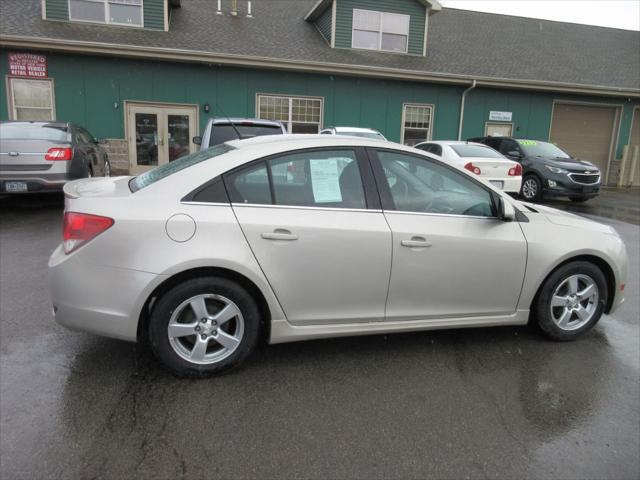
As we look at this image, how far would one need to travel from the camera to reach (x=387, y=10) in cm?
1684

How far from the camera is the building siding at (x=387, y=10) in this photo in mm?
16547

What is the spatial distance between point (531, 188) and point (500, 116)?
5896 millimetres

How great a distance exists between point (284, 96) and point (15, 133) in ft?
28.1

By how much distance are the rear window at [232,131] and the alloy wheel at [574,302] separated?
5.38 m

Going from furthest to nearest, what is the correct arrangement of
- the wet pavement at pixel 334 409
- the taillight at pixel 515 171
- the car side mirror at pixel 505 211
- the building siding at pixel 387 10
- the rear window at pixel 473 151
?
the building siding at pixel 387 10 < the rear window at pixel 473 151 < the taillight at pixel 515 171 < the car side mirror at pixel 505 211 < the wet pavement at pixel 334 409

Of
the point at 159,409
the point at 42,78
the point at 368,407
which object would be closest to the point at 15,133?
the point at 42,78

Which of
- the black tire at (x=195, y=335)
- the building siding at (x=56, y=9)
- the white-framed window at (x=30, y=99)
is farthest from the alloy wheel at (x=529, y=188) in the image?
the building siding at (x=56, y=9)

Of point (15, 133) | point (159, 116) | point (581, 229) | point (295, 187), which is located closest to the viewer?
point (295, 187)

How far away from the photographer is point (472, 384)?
325cm

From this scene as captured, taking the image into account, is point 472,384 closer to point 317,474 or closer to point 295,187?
point 317,474

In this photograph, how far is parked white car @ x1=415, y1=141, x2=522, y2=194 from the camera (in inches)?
411

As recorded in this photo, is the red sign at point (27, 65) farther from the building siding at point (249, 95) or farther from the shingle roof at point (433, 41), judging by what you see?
the shingle roof at point (433, 41)

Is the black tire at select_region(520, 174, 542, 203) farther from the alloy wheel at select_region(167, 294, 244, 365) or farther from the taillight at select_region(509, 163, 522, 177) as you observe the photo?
the alloy wheel at select_region(167, 294, 244, 365)

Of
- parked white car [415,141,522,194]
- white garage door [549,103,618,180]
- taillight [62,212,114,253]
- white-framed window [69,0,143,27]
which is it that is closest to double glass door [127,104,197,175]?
white-framed window [69,0,143,27]
